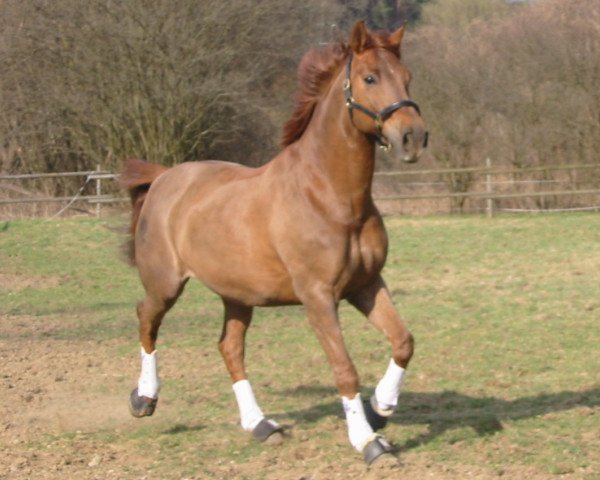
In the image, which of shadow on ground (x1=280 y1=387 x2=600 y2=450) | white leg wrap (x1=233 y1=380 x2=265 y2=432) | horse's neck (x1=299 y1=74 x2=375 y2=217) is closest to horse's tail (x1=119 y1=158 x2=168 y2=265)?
white leg wrap (x1=233 y1=380 x2=265 y2=432)

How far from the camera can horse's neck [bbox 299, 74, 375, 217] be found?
626 cm

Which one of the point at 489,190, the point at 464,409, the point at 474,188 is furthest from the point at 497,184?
the point at 464,409

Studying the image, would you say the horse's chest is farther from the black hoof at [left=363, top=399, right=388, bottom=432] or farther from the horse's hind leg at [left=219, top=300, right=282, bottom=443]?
the horse's hind leg at [left=219, top=300, right=282, bottom=443]

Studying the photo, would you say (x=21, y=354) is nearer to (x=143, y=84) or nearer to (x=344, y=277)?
(x=344, y=277)

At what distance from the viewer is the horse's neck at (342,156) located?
20.5ft

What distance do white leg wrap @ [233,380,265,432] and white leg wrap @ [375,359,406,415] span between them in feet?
2.95

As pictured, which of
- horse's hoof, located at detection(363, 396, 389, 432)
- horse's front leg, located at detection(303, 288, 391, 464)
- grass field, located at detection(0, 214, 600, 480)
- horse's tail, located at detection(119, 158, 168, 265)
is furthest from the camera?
horse's tail, located at detection(119, 158, 168, 265)

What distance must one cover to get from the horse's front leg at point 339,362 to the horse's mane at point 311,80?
110 cm

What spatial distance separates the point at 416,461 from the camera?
6090mm

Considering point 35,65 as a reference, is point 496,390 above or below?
above

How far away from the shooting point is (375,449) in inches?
236

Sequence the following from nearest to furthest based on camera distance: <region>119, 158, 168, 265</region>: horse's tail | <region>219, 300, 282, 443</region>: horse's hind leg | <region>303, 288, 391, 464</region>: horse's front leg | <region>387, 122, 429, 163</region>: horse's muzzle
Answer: <region>387, 122, 429, 163</region>: horse's muzzle, <region>303, 288, 391, 464</region>: horse's front leg, <region>219, 300, 282, 443</region>: horse's hind leg, <region>119, 158, 168, 265</region>: horse's tail

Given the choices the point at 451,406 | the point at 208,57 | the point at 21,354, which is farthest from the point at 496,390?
the point at 208,57

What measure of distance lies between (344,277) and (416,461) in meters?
1.06
